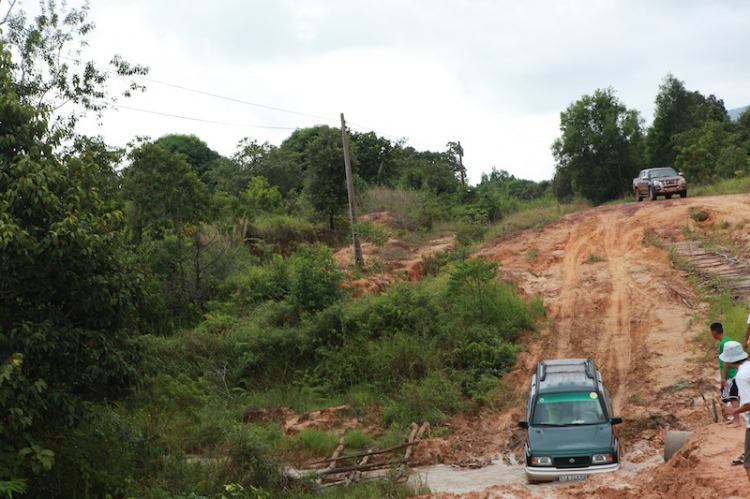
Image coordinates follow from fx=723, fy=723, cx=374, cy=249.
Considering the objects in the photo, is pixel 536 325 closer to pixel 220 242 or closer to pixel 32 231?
pixel 220 242

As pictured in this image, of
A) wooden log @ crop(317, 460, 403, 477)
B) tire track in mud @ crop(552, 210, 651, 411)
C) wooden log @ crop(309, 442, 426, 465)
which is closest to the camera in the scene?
wooden log @ crop(317, 460, 403, 477)

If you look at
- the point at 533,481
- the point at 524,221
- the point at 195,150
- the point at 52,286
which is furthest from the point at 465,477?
the point at 195,150

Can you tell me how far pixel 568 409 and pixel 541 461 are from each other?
1324 millimetres

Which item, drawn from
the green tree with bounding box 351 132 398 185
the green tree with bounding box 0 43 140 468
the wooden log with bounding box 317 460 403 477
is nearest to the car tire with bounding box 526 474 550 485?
the wooden log with bounding box 317 460 403 477

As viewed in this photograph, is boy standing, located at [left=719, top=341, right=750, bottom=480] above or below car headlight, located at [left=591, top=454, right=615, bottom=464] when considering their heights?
above

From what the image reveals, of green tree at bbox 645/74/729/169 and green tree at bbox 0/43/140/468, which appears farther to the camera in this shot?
green tree at bbox 645/74/729/169

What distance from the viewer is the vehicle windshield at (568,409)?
1294 centimetres

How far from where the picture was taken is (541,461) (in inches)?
481

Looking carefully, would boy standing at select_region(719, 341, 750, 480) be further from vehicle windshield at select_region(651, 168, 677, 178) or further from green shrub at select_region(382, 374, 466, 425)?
vehicle windshield at select_region(651, 168, 677, 178)

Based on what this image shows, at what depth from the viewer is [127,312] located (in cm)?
1020

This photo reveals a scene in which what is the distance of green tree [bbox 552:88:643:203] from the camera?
3953 centimetres

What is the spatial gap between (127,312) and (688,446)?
8.31 metres

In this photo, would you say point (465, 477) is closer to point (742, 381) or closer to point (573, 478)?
point (573, 478)

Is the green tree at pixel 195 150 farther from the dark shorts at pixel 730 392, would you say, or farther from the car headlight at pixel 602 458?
the dark shorts at pixel 730 392
